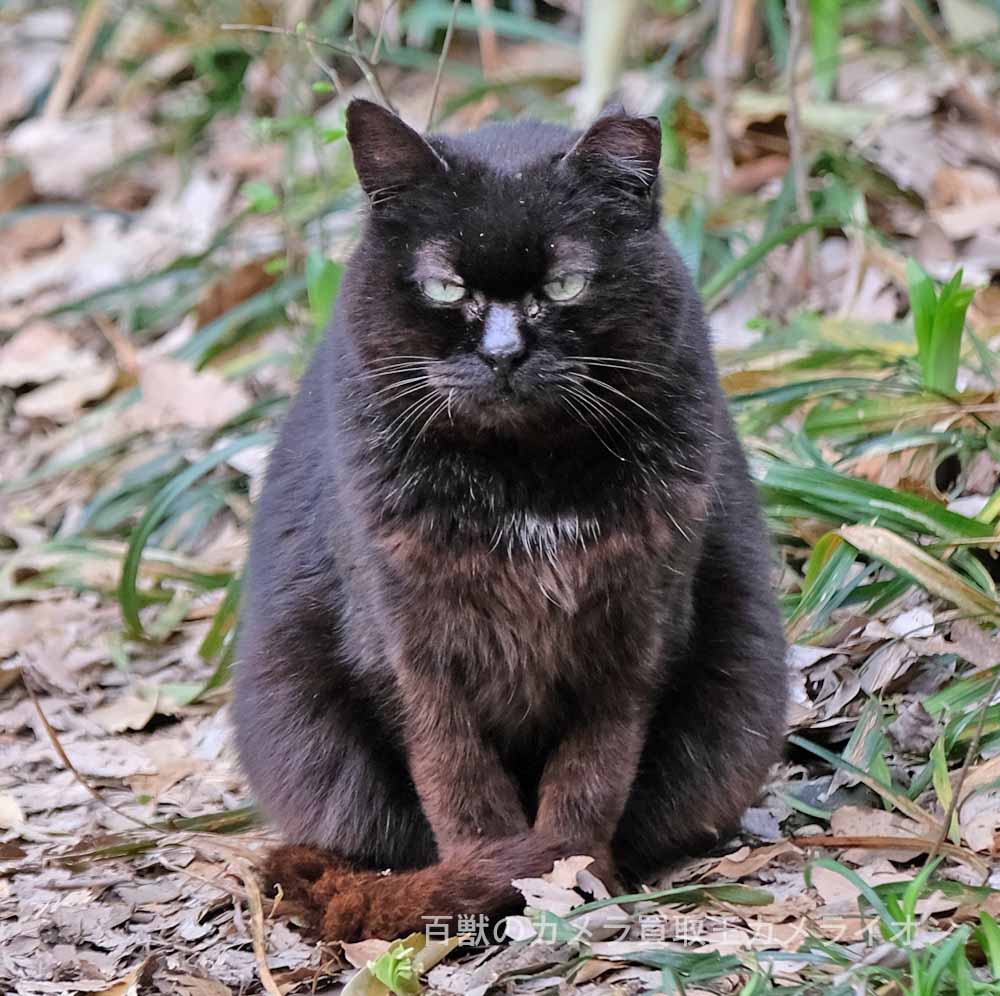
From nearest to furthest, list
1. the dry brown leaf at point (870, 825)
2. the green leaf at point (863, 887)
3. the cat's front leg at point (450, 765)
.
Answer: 1. the green leaf at point (863, 887)
2. the cat's front leg at point (450, 765)
3. the dry brown leaf at point (870, 825)

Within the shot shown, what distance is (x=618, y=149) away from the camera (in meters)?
2.47

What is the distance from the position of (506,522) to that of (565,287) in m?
0.39

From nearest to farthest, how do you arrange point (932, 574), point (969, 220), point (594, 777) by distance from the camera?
1. point (594, 777)
2. point (932, 574)
3. point (969, 220)

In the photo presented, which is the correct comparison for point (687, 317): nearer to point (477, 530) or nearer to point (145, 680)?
point (477, 530)

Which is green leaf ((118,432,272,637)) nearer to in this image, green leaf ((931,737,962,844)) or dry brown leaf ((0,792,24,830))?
dry brown leaf ((0,792,24,830))

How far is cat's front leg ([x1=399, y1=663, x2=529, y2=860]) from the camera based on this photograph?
2594 millimetres

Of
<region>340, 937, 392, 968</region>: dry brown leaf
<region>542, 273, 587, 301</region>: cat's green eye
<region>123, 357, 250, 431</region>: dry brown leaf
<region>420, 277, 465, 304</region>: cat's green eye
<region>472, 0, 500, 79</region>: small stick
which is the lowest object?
<region>123, 357, 250, 431</region>: dry brown leaf

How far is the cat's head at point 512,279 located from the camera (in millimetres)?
2402

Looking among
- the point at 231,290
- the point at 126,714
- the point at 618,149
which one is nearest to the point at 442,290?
the point at 618,149

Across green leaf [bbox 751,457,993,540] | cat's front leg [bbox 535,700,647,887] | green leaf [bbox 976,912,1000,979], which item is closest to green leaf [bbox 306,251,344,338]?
green leaf [bbox 751,457,993,540]

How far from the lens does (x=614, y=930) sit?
98.0 inches

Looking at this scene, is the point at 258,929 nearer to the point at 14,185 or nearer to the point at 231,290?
the point at 231,290

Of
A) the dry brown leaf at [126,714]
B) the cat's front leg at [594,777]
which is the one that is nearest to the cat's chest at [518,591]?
the cat's front leg at [594,777]

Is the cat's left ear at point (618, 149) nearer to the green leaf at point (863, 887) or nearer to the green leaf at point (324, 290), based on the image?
the green leaf at point (863, 887)
